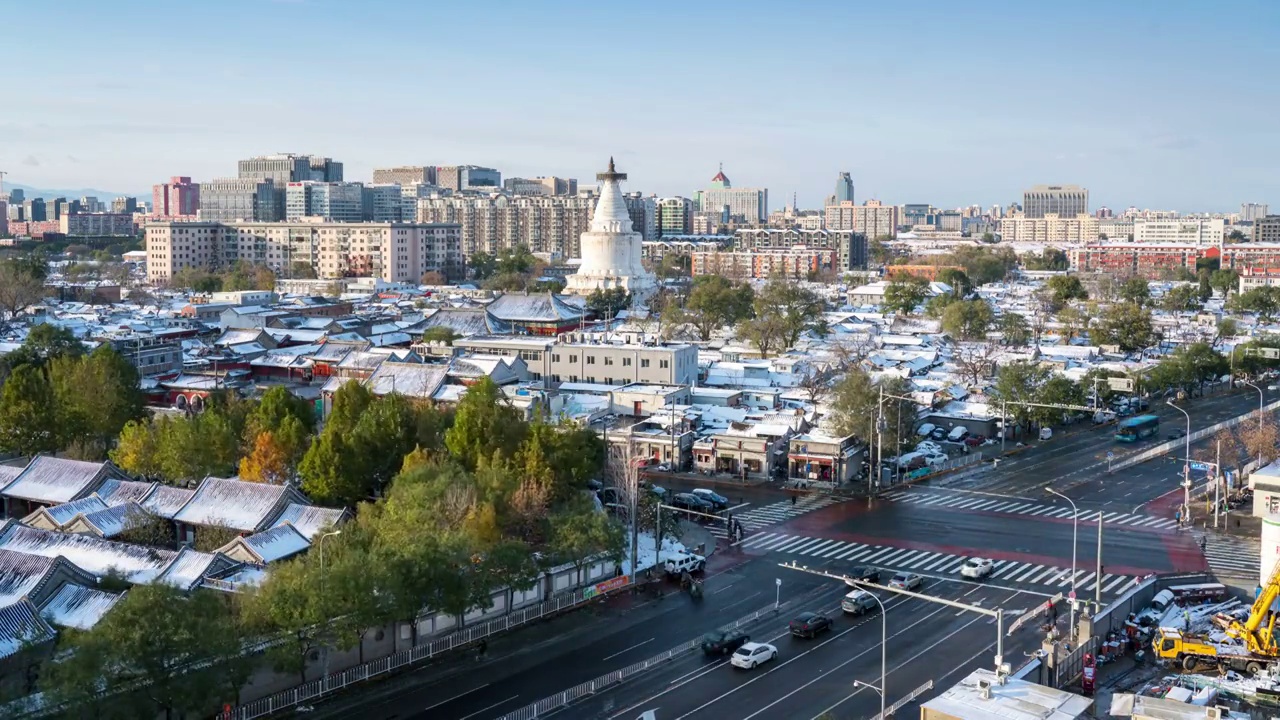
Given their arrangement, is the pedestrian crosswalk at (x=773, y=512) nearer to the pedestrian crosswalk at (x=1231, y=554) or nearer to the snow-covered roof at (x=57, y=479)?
the pedestrian crosswalk at (x=1231, y=554)

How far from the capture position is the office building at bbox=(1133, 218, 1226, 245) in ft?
505

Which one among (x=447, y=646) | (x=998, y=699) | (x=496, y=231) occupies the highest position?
(x=496, y=231)

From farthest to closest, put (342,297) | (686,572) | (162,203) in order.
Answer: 1. (162,203)
2. (342,297)
3. (686,572)

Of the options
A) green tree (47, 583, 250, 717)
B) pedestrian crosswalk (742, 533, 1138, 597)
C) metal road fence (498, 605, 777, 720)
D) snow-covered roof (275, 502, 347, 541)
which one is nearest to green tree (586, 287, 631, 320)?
pedestrian crosswalk (742, 533, 1138, 597)

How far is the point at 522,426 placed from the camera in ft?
90.8

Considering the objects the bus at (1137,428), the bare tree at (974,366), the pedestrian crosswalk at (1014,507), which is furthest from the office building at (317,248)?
the pedestrian crosswalk at (1014,507)

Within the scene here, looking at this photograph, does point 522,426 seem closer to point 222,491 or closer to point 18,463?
point 222,491

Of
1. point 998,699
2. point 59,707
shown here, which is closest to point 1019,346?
point 998,699

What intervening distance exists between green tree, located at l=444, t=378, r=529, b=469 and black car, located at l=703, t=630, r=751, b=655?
26.2ft

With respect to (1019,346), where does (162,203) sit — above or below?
above

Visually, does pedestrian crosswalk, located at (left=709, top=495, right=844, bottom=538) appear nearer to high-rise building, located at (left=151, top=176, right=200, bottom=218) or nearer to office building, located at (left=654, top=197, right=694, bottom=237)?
office building, located at (left=654, top=197, right=694, bottom=237)

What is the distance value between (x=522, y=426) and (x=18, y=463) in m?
14.1

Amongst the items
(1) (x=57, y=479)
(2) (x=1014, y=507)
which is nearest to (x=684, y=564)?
(2) (x=1014, y=507)

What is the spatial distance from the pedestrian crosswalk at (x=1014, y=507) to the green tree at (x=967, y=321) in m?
30.4
